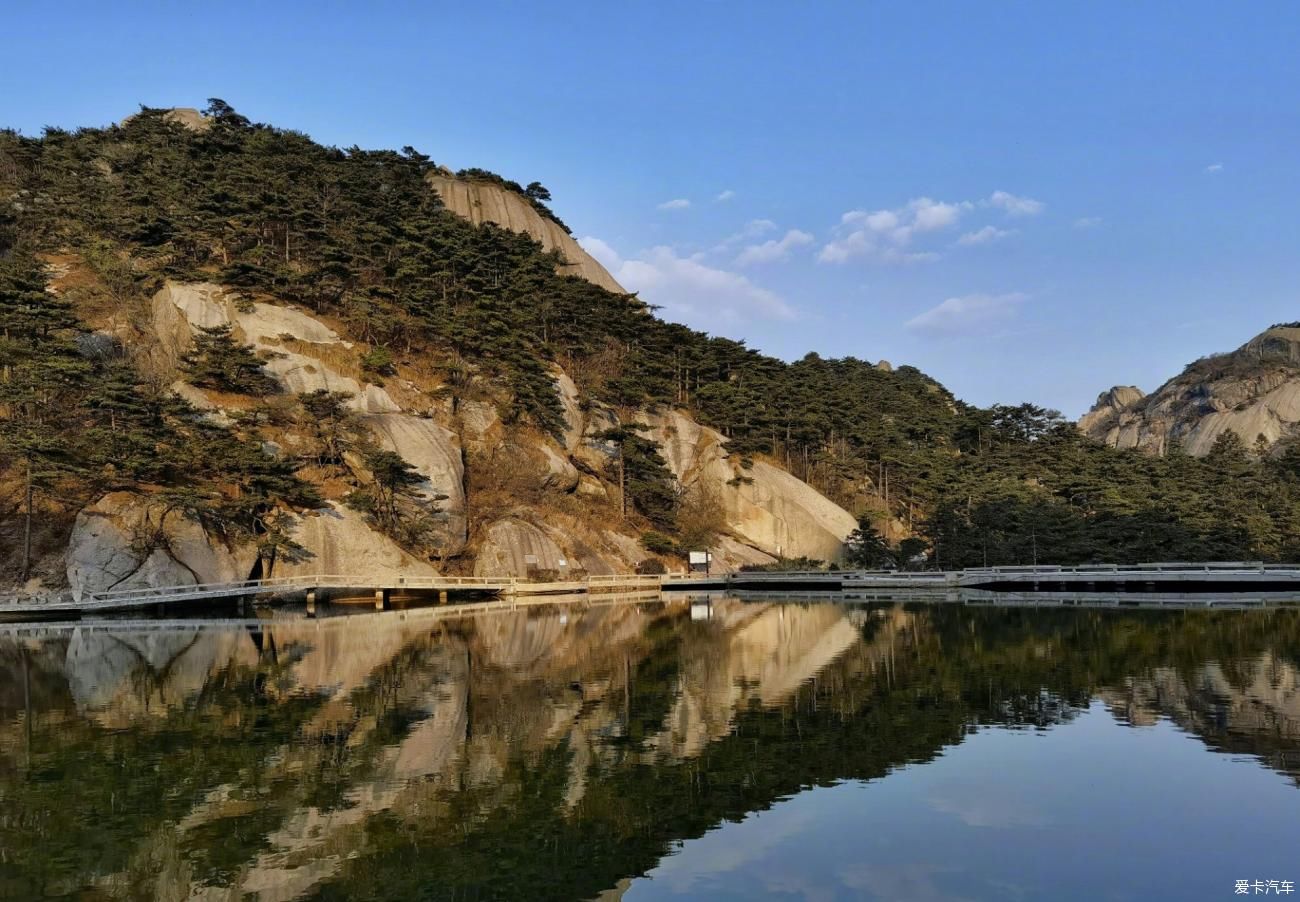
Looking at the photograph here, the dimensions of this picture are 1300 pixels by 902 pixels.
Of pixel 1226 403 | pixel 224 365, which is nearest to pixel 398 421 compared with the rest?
pixel 224 365

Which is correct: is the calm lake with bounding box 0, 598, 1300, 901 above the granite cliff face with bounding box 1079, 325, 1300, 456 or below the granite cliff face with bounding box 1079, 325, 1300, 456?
below

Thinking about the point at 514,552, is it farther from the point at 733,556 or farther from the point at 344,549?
the point at 733,556

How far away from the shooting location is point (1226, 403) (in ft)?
421

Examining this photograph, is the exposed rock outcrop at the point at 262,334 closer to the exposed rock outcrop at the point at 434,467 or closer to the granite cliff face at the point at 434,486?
the granite cliff face at the point at 434,486

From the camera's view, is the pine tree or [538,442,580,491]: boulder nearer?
the pine tree

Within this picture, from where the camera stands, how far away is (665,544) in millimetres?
66625

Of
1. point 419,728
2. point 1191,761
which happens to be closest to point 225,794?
point 419,728

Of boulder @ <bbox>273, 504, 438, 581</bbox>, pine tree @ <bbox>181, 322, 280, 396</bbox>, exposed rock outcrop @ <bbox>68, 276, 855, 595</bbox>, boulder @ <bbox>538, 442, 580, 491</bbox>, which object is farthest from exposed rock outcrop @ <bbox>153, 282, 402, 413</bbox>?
boulder @ <bbox>538, 442, 580, 491</bbox>

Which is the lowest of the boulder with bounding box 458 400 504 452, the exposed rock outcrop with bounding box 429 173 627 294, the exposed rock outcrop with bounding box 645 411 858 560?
the exposed rock outcrop with bounding box 645 411 858 560

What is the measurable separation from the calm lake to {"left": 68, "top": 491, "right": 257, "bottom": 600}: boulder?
60.9 ft

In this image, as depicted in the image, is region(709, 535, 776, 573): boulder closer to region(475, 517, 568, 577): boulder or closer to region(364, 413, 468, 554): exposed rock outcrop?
region(475, 517, 568, 577): boulder

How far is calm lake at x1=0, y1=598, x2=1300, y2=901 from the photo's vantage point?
11070 millimetres

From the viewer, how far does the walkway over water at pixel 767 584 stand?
46.3 metres

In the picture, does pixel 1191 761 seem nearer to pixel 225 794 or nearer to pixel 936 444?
pixel 225 794
